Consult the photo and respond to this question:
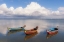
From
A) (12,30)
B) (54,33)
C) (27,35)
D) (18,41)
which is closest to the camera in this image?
(18,41)

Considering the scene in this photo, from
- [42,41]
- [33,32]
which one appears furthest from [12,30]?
[42,41]

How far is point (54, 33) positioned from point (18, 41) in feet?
19.9

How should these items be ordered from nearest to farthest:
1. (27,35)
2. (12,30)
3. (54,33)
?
1. (27,35)
2. (54,33)
3. (12,30)

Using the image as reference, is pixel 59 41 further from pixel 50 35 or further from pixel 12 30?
pixel 12 30

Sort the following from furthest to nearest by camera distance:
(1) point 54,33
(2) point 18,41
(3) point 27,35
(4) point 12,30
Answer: (4) point 12,30, (1) point 54,33, (3) point 27,35, (2) point 18,41

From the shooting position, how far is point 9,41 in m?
12.9

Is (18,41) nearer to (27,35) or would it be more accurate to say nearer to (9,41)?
(9,41)

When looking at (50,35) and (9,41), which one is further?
(50,35)

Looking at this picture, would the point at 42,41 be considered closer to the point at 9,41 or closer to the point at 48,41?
the point at 48,41

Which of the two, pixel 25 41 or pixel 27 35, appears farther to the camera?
pixel 27 35

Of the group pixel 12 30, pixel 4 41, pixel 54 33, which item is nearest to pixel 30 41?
pixel 4 41

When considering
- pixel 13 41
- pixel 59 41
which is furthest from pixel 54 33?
pixel 13 41

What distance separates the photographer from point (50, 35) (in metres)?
15.7

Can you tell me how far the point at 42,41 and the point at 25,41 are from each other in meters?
1.80
